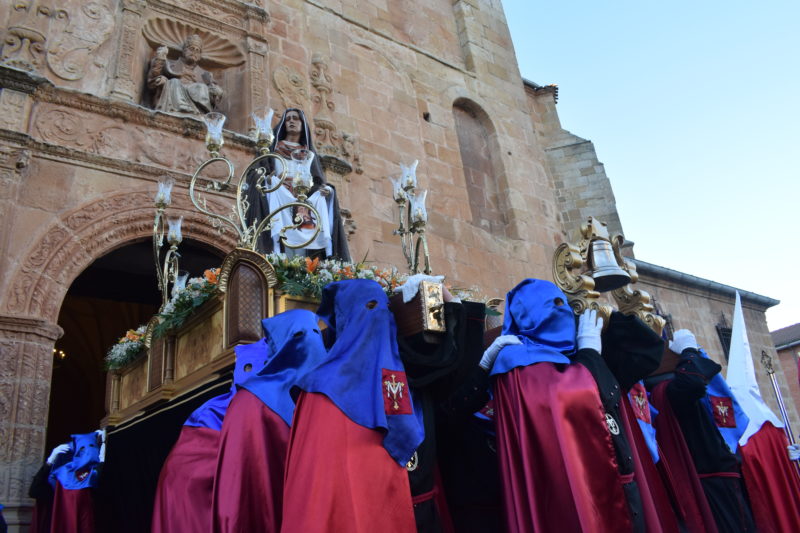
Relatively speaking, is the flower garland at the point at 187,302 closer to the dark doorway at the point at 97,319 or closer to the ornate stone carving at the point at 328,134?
the dark doorway at the point at 97,319

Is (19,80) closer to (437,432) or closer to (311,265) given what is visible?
(311,265)

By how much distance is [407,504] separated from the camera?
245 cm

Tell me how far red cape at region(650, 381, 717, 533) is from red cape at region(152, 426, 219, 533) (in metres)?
2.45

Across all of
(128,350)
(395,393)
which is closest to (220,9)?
(128,350)

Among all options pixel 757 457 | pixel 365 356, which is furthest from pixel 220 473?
pixel 757 457

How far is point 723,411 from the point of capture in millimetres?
4297

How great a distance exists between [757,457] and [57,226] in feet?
23.0

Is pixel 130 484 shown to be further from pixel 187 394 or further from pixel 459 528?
pixel 459 528

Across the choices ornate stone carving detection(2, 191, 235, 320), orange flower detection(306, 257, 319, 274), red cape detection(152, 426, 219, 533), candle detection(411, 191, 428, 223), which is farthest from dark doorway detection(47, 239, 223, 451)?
red cape detection(152, 426, 219, 533)

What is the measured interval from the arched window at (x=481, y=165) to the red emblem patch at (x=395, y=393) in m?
9.58

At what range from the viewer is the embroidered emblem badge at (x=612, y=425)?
114 inches

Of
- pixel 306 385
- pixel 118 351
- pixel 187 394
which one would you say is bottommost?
pixel 306 385

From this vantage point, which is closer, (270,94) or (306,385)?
(306,385)

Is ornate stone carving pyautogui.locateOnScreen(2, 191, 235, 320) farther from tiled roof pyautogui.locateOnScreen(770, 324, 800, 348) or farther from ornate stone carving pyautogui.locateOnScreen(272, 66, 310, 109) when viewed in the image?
tiled roof pyautogui.locateOnScreen(770, 324, 800, 348)
